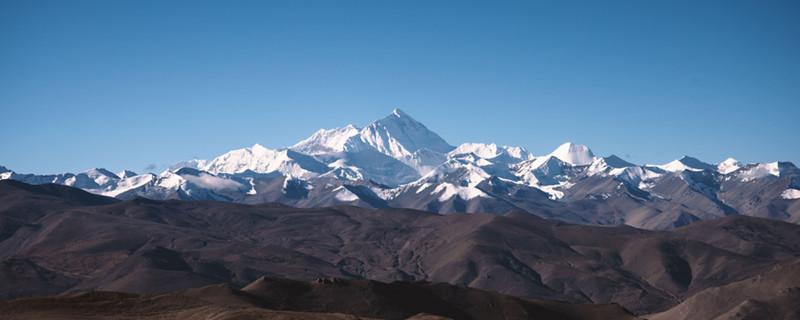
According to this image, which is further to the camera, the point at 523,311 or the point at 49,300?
the point at 523,311

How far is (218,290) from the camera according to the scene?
593ft

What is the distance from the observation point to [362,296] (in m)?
199

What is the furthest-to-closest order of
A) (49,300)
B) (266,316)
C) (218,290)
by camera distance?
1. (218,290)
2. (49,300)
3. (266,316)

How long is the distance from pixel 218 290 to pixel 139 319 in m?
61.3

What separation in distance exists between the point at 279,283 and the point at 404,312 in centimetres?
2938

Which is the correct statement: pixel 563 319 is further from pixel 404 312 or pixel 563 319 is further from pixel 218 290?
pixel 218 290

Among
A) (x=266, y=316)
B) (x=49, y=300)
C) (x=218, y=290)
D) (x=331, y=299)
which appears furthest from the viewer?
(x=331, y=299)

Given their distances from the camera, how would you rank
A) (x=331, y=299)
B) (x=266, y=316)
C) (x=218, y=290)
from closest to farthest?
(x=266, y=316)
(x=218, y=290)
(x=331, y=299)

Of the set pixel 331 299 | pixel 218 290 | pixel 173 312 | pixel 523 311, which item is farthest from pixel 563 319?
pixel 173 312

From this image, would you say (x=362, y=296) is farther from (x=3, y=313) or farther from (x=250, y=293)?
(x=3, y=313)

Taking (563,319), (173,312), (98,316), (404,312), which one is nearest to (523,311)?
(563,319)

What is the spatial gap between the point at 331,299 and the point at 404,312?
17.0 m

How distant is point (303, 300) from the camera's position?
192 meters

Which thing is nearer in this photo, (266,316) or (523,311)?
(266,316)
